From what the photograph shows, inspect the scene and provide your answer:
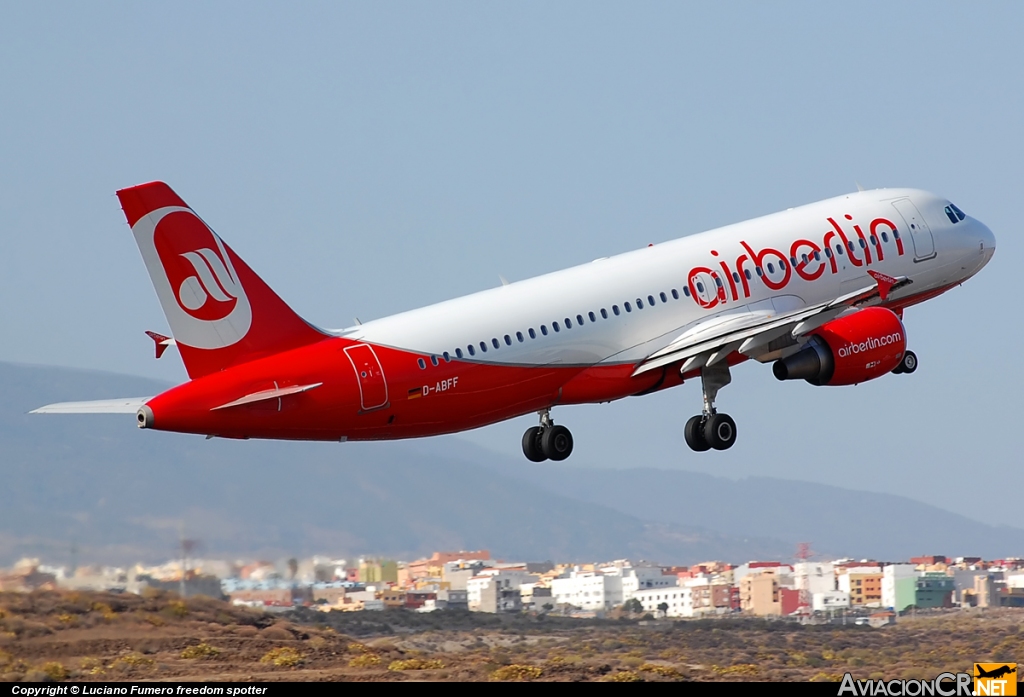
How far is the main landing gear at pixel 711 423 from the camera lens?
4956 cm

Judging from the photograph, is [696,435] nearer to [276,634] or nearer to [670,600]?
[276,634]

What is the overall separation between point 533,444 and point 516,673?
1090cm

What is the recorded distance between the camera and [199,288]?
132 feet

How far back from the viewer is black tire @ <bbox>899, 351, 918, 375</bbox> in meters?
52.8

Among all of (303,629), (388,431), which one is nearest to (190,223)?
(388,431)

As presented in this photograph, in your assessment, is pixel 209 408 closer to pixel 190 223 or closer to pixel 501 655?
pixel 190 223

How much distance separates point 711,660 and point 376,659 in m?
15.9

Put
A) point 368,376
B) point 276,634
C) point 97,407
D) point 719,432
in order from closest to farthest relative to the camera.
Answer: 1. point 368,376
2. point 97,407
3. point 276,634
4. point 719,432

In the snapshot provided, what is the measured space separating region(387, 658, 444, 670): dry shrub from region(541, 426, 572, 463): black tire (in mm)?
9065

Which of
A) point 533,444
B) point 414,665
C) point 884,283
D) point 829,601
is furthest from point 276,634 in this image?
point 829,601

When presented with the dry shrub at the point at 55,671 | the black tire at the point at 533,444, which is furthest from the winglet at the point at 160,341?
the black tire at the point at 533,444

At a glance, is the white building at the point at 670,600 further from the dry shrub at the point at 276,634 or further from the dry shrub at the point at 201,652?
the dry shrub at the point at 201,652

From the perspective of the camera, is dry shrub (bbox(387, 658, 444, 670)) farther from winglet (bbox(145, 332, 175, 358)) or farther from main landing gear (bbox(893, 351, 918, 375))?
main landing gear (bbox(893, 351, 918, 375))

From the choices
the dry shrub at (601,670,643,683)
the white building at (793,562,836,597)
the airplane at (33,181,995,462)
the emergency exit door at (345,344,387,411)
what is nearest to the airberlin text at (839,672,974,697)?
the dry shrub at (601,670,643,683)
